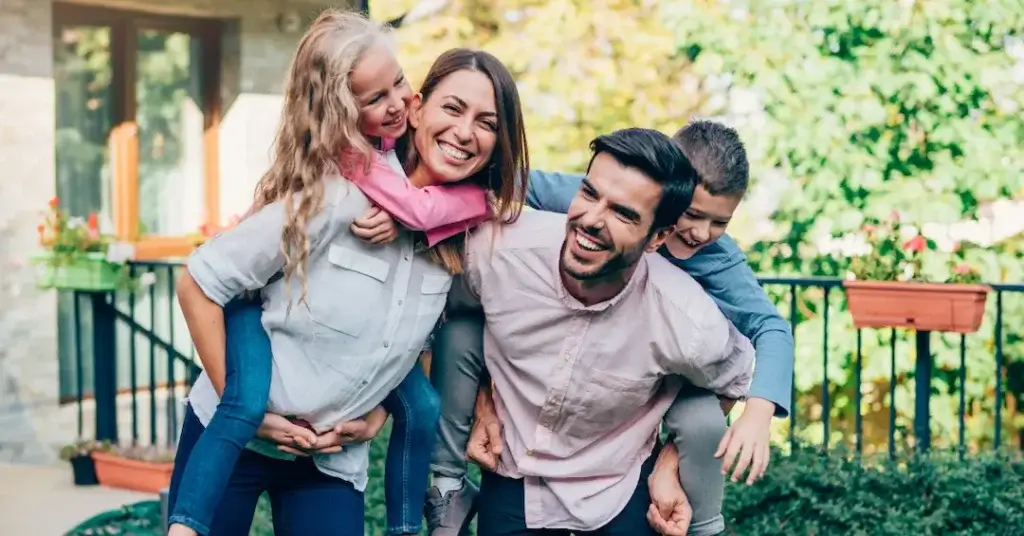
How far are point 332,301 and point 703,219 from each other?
68 centimetres

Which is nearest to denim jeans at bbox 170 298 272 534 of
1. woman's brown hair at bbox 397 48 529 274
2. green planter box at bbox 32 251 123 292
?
woman's brown hair at bbox 397 48 529 274

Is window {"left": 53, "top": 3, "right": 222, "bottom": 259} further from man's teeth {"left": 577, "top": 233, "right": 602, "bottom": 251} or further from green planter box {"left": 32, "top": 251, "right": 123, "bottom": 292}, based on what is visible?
man's teeth {"left": 577, "top": 233, "right": 602, "bottom": 251}

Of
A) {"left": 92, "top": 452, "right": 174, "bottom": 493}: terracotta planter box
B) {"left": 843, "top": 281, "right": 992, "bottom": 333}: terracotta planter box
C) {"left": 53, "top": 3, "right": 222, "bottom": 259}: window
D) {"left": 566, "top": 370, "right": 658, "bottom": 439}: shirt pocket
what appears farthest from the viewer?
{"left": 53, "top": 3, "right": 222, "bottom": 259}: window

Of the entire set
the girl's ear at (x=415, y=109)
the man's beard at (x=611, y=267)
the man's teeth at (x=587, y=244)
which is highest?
the girl's ear at (x=415, y=109)

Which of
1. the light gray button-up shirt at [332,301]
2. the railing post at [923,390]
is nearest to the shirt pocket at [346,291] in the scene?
the light gray button-up shirt at [332,301]

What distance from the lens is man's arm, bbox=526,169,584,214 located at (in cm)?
255

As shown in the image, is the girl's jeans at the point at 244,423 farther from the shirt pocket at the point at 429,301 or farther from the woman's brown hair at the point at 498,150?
the woman's brown hair at the point at 498,150

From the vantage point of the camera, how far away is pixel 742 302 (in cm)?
A: 242

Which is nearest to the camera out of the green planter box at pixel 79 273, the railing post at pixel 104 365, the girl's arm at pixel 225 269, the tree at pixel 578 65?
the girl's arm at pixel 225 269

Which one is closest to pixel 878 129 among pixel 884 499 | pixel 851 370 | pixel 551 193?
pixel 851 370

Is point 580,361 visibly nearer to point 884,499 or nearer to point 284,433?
point 284,433

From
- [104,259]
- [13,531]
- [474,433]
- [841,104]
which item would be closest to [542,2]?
[841,104]

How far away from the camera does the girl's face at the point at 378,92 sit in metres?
2.24

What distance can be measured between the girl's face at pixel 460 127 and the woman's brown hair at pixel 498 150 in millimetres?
15
